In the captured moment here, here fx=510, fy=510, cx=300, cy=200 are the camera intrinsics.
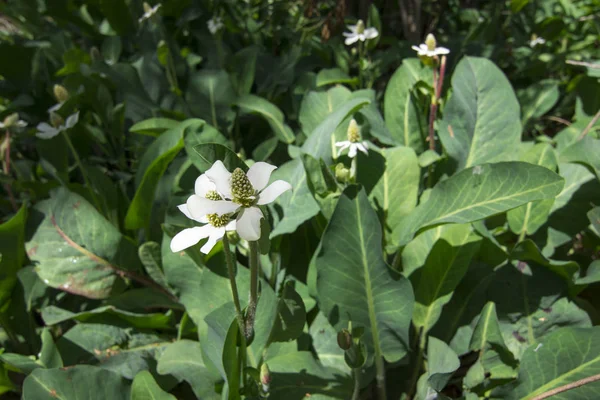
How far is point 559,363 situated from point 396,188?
74 cm

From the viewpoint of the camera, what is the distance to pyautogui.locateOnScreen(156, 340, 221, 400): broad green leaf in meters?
1.42

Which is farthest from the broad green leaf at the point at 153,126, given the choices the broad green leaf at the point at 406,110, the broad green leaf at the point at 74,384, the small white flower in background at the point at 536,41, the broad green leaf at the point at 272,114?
the small white flower in background at the point at 536,41

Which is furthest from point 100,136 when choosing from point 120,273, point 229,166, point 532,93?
point 532,93

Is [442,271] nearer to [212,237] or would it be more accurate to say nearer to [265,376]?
[265,376]

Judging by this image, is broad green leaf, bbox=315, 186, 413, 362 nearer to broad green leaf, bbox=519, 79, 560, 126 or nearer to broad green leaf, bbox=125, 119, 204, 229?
broad green leaf, bbox=125, 119, 204, 229

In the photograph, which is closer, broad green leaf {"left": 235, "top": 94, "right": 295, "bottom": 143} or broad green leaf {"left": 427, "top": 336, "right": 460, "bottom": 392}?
broad green leaf {"left": 427, "top": 336, "right": 460, "bottom": 392}

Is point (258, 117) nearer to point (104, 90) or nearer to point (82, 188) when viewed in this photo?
point (104, 90)

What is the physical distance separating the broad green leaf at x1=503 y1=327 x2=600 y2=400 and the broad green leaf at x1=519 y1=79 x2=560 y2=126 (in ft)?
4.82

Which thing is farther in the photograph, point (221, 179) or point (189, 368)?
point (189, 368)

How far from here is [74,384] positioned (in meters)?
1.32

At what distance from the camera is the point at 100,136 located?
2512mm

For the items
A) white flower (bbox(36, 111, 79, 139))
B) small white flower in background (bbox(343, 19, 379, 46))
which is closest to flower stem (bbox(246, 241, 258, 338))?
white flower (bbox(36, 111, 79, 139))

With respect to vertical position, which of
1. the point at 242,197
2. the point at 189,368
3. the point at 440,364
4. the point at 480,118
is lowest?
the point at 189,368

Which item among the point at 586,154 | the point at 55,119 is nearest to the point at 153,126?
the point at 55,119
